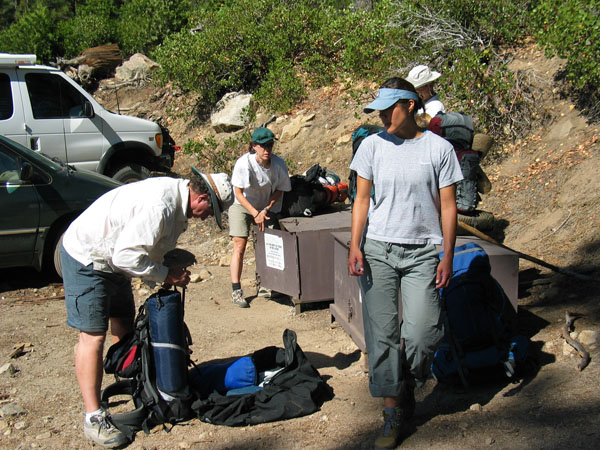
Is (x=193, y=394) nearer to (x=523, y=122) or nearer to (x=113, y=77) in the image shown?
(x=523, y=122)

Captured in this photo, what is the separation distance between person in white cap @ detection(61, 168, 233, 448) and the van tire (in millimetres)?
6377

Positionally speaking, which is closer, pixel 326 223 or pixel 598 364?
pixel 598 364

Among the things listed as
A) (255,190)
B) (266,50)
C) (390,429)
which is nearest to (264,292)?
(255,190)

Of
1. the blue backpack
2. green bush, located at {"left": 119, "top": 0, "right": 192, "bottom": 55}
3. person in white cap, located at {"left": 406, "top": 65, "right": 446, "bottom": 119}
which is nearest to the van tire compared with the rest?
person in white cap, located at {"left": 406, "top": 65, "right": 446, "bottom": 119}

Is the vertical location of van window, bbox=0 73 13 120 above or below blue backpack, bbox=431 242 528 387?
above

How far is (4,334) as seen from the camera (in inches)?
226

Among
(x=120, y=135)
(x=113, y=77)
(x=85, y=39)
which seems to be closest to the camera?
(x=120, y=135)

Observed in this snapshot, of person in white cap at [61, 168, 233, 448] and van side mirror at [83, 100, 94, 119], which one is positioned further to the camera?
van side mirror at [83, 100, 94, 119]

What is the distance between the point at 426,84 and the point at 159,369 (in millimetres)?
3361

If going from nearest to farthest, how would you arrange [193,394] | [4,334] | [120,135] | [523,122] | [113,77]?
[193,394] < [4,334] < [523,122] < [120,135] < [113,77]

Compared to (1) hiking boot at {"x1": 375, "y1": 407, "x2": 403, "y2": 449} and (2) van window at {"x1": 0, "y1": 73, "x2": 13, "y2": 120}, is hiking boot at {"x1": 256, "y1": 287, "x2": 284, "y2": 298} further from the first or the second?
(2) van window at {"x1": 0, "y1": 73, "x2": 13, "y2": 120}

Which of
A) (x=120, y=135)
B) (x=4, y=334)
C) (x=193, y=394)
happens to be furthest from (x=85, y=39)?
(x=193, y=394)

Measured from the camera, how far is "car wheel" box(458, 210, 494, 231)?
593 cm

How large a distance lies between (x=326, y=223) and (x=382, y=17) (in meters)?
5.92
